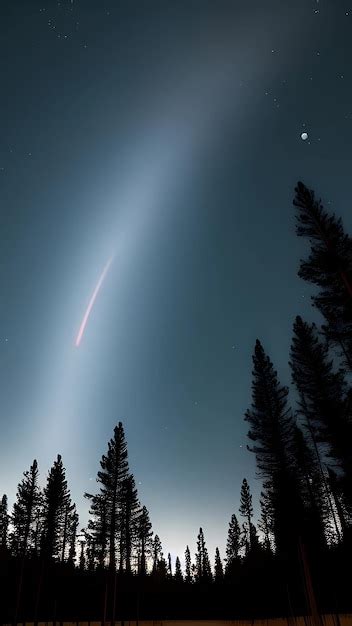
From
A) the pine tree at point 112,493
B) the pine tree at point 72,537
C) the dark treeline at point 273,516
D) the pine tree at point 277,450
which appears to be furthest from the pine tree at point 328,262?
the pine tree at point 72,537

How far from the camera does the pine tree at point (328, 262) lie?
1500 cm

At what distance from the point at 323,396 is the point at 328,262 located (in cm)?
1134

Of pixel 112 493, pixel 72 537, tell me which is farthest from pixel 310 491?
pixel 72 537

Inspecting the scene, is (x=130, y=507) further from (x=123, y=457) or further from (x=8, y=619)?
(x=8, y=619)

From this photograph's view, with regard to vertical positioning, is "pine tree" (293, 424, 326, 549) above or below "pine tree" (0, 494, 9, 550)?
below

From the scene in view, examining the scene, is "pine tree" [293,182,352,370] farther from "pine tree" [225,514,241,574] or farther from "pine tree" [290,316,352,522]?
"pine tree" [225,514,241,574]

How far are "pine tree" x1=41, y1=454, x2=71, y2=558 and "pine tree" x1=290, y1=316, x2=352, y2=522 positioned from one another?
2722 cm

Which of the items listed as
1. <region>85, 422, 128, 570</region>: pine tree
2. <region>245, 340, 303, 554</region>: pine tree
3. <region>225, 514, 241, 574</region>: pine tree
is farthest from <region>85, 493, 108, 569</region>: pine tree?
<region>225, 514, 241, 574</region>: pine tree

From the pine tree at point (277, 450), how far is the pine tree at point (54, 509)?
72.5 ft

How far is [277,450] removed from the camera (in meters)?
25.4

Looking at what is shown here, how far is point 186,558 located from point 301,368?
98.8 m

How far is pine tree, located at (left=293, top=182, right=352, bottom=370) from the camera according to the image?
49.2 feet

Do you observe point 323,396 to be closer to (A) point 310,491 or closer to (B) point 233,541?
(A) point 310,491

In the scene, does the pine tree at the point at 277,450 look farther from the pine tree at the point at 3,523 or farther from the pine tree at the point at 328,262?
the pine tree at the point at 3,523
